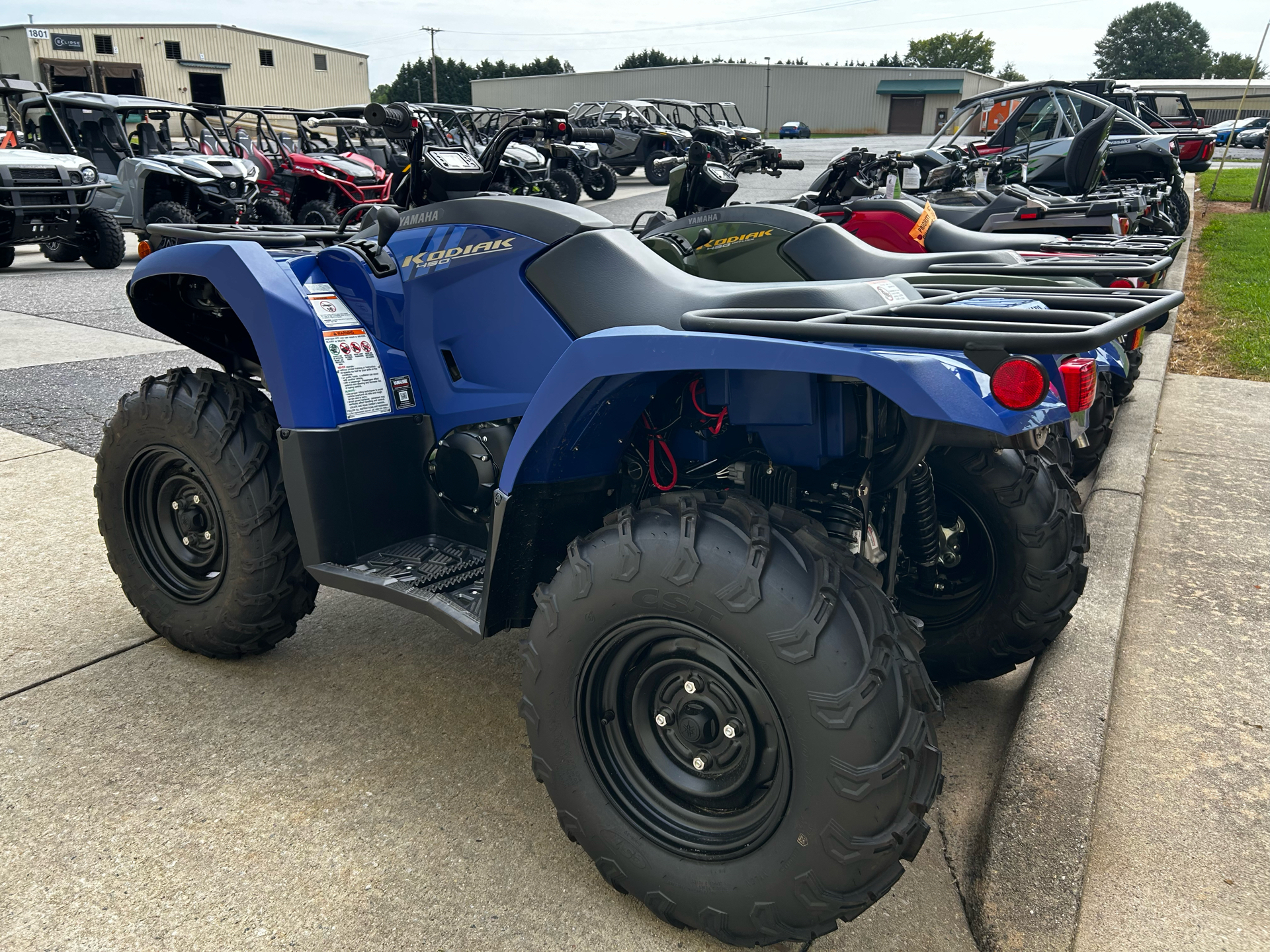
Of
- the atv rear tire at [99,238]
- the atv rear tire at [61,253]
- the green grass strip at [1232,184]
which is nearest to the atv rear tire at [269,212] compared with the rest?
the atv rear tire at [99,238]

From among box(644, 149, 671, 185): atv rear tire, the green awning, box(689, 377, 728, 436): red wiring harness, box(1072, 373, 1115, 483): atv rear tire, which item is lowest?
box(1072, 373, 1115, 483): atv rear tire

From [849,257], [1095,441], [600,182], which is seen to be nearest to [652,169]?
[600,182]

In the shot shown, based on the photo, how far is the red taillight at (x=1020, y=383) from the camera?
1.51 m

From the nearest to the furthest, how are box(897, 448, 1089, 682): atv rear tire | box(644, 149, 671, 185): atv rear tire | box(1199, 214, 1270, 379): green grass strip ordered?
box(897, 448, 1089, 682): atv rear tire < box(1199, 214, 1270, 379): green grass strip < box(644, 149, 671, 185): atv rear tire

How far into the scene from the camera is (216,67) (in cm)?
5425

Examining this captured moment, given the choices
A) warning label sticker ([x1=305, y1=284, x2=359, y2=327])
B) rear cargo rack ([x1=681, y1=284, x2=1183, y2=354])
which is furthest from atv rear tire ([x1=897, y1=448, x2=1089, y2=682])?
warning label sticker ([x1=305, y1=284, x2=359, y2=327])

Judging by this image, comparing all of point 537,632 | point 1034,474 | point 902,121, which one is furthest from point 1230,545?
point 902,121

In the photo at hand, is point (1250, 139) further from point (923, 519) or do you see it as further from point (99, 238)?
point (923, 519)

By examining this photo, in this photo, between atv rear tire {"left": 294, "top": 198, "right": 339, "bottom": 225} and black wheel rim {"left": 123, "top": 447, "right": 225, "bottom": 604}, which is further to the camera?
atv rear tire {"left": 294, "top": 198, "right": 339, "bottom": 225}

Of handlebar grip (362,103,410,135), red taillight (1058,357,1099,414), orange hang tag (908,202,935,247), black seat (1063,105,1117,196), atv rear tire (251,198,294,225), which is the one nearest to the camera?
red taillight (1058,357,1099,414)

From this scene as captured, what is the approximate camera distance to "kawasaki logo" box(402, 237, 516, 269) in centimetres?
248

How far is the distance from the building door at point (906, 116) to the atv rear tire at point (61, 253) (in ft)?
200

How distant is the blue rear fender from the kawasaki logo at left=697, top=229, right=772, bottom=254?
1472 mm

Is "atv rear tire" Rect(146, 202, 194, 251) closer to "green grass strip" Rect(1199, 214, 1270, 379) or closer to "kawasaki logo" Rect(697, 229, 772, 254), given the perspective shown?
"kawasaki logo" Rect(697, 229, 772, 254)
